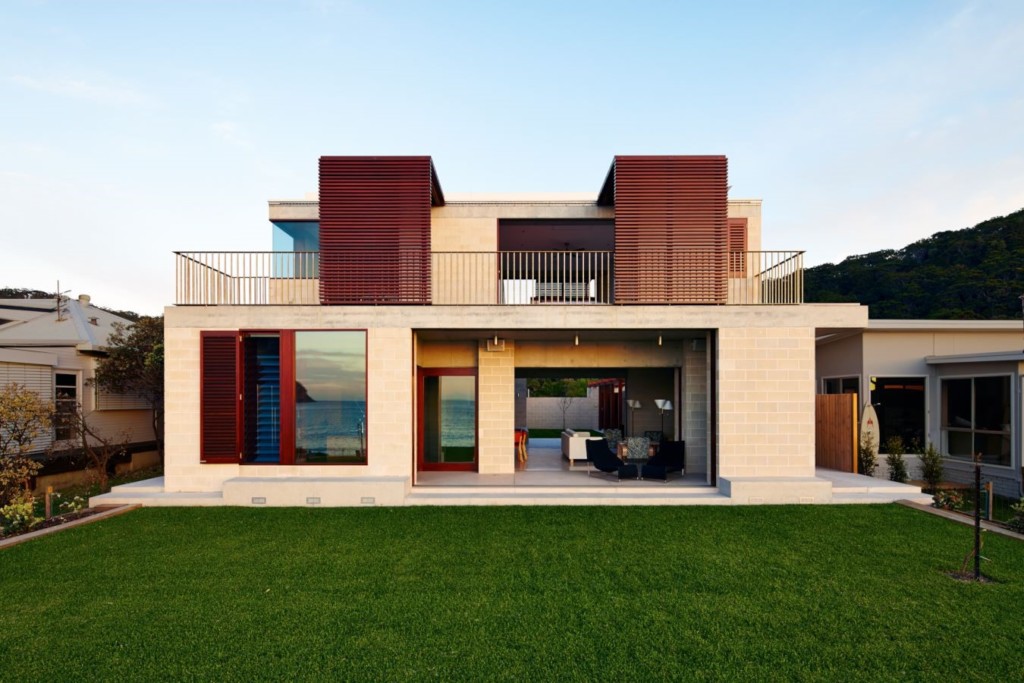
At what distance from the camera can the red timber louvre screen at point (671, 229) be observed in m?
9.18

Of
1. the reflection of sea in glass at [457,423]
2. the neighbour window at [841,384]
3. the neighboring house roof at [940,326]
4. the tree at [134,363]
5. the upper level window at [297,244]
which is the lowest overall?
the reflection of sea in glass at [457,423]

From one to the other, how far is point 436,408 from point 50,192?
12.7 meters

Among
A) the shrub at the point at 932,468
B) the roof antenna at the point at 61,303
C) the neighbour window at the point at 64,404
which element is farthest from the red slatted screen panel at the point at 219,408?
the shrub at the point at 932,468

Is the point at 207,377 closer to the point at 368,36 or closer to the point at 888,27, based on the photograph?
the point at 368,36

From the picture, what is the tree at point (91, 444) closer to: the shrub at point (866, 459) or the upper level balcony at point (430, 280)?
the upper level balcony at point (430, 280)

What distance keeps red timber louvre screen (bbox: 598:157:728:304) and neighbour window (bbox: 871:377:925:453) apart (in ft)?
17.0

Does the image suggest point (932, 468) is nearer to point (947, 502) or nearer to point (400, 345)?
point (947, 502)

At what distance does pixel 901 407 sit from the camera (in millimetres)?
11273

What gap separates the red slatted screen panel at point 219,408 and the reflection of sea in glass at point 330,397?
1.03 m

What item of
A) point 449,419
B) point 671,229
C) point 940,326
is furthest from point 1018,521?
point 449,419

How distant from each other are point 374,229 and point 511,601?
267 inches

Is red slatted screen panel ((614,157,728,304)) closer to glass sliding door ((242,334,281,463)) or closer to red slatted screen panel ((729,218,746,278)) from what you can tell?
red slatted screen panel ((729,218,746,278))

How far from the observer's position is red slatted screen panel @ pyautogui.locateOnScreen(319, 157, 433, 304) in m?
9.13

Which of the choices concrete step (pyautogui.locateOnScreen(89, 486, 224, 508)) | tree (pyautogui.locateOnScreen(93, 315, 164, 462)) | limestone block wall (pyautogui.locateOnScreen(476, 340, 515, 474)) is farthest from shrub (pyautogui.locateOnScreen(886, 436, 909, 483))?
tree (pyautogui.locateOnScreen(93, 315, 164, 462))
